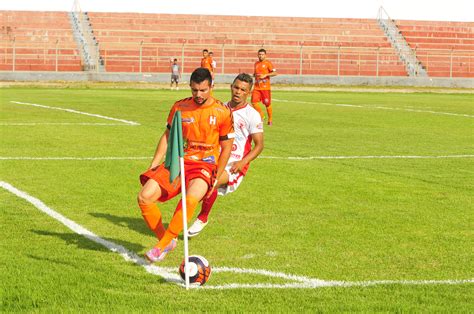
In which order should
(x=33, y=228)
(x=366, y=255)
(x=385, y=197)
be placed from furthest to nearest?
(x=385, y=197), (x=33, y=228), (x=366, y=255)

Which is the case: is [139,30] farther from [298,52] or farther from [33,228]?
[33,228]

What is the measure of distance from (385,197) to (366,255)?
12.3 ft

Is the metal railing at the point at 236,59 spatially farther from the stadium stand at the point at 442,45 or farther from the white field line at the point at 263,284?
the white field line at the point at 263,284

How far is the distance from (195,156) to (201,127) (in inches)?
9.9

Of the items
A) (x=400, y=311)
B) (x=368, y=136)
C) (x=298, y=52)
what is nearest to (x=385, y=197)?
(x=400, y=311)

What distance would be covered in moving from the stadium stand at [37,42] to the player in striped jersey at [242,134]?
43637mm

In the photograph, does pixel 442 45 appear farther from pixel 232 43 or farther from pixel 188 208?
pixel 188 208

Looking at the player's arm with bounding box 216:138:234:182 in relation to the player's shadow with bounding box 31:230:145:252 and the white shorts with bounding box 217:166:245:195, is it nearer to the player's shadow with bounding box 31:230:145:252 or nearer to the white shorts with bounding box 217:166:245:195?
the player's shadow with bounding box 31:230:145:252

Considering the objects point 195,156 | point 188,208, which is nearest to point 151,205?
point 188,208

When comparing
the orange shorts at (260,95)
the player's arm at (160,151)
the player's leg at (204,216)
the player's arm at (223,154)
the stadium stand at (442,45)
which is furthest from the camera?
the stadium stand at (442,45)

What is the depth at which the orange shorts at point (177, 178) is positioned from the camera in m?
8.11

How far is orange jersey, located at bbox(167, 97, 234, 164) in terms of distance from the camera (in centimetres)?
841

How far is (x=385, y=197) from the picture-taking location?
11.9 m

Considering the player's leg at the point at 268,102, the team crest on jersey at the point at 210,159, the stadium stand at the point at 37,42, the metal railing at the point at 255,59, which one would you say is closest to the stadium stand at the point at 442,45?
the metal railing at the point at 255,59
